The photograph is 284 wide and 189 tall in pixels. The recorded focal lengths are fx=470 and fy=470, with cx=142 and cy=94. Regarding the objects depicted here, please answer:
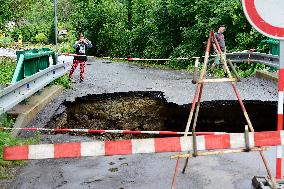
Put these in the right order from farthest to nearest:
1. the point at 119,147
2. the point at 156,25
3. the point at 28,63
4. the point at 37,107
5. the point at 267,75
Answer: the point at 156,25, the point at 267,75, the point at 28,63, the point at 37,107, the point at 119,147

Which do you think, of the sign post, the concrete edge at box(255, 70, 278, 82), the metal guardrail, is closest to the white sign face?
the sign post

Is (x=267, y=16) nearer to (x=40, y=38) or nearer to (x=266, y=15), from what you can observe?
(x=266, y=15)

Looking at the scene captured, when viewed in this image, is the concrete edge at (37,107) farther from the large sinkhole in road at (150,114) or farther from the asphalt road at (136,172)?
the large sinkhole in road at (150,114)

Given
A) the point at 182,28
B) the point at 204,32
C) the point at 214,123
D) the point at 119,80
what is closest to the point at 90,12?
the point at 182,28

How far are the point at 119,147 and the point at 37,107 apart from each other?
226 inches

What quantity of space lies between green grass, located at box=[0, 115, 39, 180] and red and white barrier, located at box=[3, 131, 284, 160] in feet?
6.46

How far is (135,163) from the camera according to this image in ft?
21.2

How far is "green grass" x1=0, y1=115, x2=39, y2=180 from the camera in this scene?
6.07m

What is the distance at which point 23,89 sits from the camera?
28.5ft

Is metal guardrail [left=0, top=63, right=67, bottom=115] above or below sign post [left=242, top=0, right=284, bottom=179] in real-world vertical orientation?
below

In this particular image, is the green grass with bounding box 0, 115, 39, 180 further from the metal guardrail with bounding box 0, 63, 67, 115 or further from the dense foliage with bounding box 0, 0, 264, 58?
the dense foliage with bounding box 0, 0, 264, 58

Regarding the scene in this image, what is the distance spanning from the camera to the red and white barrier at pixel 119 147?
410 cm

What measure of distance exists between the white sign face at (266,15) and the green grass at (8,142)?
3533mm

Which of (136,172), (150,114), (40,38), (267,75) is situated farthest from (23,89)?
(40,38)
